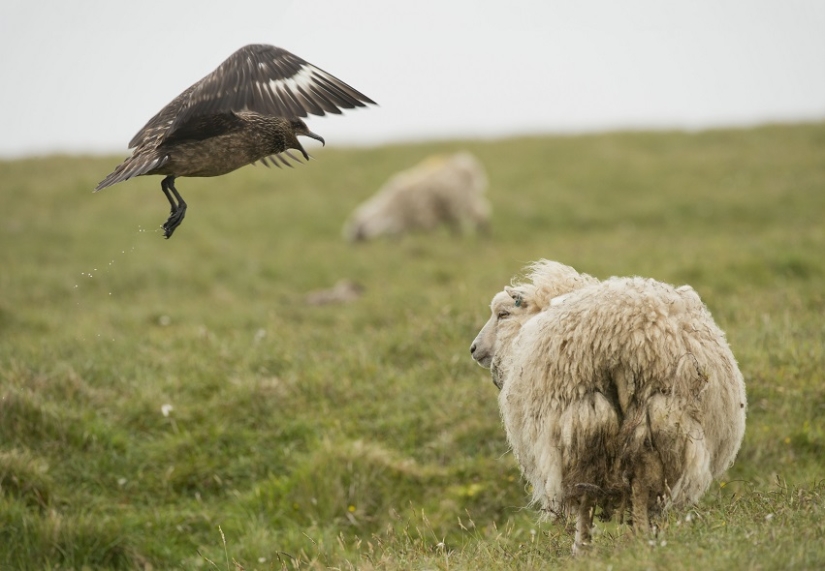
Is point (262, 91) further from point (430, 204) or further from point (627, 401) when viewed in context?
point (430, 204)

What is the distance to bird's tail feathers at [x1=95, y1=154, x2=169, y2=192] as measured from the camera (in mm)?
4148

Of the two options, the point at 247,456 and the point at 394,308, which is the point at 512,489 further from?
the point at 394,308

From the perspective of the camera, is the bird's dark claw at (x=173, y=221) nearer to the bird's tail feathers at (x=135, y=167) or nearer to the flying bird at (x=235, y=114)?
the flying bird at (x=235, y=114)

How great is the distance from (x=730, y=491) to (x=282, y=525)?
317cm

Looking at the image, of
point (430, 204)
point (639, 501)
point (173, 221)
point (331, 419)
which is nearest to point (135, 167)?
point (173, 221)

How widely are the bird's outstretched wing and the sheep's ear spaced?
190 centimetres

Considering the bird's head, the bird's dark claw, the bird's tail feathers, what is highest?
the bird's head

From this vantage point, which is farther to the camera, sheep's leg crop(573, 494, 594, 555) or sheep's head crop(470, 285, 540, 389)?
sheep's head crop(470, 285, 540, 389)

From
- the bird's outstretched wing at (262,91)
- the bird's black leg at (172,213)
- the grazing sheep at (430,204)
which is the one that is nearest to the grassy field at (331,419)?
the bird's black leg at (172,213)

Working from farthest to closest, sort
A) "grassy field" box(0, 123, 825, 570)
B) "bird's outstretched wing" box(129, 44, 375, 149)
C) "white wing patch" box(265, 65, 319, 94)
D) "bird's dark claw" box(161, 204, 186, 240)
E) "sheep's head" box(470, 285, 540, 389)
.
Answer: "sheep's head" box(470, 285, 540, 389), "grassy field" box(0, 123, 825, 570), "bird's dark claw" box(161, 204, 186, 240), "white wing patch" box(265, 65, 319, 94), "bird's outstretched wing" box(129, 44, 375, 149)

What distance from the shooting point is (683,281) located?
11.1 meters

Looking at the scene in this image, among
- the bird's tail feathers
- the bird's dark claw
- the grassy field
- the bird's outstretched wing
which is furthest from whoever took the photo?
the grassy field

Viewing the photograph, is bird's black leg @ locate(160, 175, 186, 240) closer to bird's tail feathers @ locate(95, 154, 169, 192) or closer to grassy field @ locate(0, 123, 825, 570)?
bird's tail feathers @ locate(95, 154, 169, 192)

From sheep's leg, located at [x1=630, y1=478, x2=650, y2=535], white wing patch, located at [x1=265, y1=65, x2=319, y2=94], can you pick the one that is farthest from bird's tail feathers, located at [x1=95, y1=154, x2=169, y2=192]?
sheep's leg, located at [x1=630, y1=478, x2=650, y2=535]
